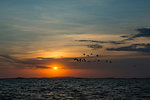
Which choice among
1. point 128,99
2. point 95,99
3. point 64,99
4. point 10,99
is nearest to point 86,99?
point 95,99

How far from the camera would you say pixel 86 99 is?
53.4m

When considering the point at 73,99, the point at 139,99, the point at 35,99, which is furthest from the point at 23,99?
the point at 139,99

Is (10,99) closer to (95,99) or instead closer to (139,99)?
(95,99)

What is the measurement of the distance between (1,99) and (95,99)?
23351 mm

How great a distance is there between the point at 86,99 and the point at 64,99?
5.56 m

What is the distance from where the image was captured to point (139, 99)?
175 ft

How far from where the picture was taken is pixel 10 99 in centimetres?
5431

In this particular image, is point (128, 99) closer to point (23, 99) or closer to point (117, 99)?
point (117, 99)

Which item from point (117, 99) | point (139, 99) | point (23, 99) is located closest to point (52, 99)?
point (23, 99)

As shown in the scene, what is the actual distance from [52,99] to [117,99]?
16352 millimetres

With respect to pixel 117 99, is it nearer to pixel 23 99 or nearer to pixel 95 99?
pixel 95 99

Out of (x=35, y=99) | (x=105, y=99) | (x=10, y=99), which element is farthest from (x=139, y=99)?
(x=10, y=99)

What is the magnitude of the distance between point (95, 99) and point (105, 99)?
97.8 inches

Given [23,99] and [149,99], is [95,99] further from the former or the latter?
[23,99]
